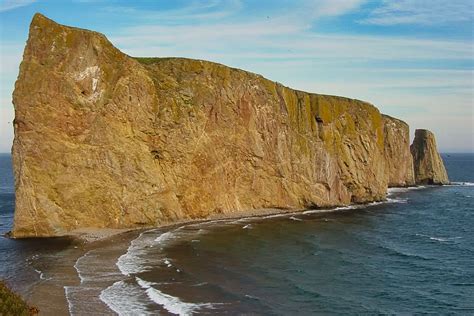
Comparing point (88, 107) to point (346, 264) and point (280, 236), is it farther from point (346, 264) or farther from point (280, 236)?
point (346, 264)

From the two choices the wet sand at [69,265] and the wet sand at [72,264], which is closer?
the wet sand at [72,264]

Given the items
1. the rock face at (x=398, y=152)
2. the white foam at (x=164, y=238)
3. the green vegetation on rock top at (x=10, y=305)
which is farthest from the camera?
the rock face at (x=398, y=152)

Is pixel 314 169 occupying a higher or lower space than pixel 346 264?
higher

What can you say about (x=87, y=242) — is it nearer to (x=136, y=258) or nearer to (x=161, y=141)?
(x=136, y=258)

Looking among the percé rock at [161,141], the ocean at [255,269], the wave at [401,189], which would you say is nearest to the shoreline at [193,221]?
the percé rock at [161,141]

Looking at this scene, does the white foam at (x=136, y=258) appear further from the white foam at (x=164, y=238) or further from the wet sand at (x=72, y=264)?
the wet sand at (x=72, y=264)

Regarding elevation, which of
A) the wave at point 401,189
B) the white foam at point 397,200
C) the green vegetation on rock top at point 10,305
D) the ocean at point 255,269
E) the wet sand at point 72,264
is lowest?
the wave at point 401,189

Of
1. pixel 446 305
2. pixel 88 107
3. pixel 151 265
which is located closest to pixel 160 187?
pixel 88 107

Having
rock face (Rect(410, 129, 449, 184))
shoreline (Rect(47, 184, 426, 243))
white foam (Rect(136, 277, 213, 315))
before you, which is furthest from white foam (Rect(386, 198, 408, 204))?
white foam (Rect(136, 277, 213, 315))

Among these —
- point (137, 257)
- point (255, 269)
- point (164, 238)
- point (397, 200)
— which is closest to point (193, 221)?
point (164, 238)
